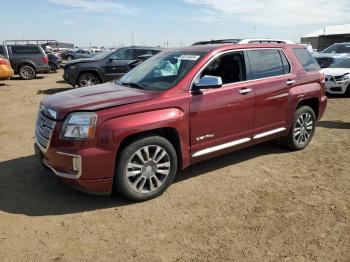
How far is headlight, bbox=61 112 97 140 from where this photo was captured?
3.87 m

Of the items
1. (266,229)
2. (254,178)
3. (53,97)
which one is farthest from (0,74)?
(266,229)

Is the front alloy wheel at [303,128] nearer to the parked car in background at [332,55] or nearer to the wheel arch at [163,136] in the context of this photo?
the wheel arch at [163,136]

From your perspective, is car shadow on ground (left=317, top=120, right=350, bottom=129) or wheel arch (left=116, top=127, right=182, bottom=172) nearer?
wheel arch (left=116, top=127, right=182, bottom=172)

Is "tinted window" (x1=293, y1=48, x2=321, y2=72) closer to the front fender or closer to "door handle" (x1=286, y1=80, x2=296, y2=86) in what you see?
"door handle" (x1=286, y1=80, x2=296, y2=86)

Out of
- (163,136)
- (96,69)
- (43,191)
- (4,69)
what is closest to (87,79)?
(96,69)

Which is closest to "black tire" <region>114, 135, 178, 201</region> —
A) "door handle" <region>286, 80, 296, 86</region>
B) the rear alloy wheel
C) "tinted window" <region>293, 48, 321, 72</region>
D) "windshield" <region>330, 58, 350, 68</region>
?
"door handle" <region>286, 80, 296, 86</region>

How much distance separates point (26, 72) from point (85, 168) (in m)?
17.5

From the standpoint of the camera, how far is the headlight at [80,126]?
3873mm

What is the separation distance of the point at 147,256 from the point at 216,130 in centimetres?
201

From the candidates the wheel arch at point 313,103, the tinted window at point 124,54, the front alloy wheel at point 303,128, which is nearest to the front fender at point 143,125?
the front alloy wheel at point 303,128

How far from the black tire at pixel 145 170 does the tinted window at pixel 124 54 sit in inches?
383

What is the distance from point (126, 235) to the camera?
3613mm

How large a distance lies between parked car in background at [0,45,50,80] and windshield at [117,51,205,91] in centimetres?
1578

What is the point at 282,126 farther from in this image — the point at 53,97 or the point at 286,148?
the point at 53,97
